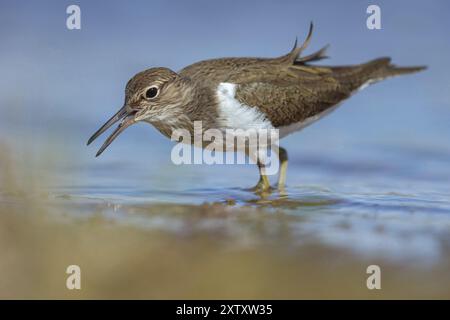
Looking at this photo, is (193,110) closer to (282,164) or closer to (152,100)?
(152,100)

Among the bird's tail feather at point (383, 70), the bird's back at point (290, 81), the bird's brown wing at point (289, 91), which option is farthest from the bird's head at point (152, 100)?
the bird's tail feather at point (383, 70)

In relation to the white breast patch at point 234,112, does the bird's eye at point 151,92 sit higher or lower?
Answer: higher

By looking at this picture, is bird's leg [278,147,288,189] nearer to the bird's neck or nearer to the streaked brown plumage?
the streaked brown plumage

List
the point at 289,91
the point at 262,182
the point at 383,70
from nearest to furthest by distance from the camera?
the point at 289,91 < the point at 262,182 < the point at 383,70

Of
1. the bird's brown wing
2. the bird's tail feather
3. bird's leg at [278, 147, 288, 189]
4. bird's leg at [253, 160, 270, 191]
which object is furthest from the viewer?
bird's leg at [278, 147, 288, 189]

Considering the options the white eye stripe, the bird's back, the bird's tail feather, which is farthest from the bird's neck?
the bird's tail feather

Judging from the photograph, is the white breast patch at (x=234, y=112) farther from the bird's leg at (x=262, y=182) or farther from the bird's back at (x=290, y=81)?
the bird's leg at (x=262, y=182)

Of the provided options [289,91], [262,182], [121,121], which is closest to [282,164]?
[262,182]

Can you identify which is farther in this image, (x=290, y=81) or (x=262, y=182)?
(x=262, y=182)

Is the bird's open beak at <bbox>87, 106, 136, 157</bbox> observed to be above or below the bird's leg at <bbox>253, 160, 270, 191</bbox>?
above
